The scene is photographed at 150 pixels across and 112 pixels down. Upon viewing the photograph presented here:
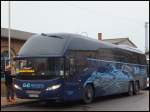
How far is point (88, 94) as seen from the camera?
20.1 m

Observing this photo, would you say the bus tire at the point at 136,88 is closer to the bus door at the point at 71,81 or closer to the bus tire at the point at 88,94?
the bus tire at the point at 88,94

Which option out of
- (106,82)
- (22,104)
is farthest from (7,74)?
(106,82)

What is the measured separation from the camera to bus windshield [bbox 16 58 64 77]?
17.9 metres

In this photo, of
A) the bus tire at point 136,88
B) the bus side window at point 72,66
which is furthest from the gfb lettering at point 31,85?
the bus tire at point 136,88

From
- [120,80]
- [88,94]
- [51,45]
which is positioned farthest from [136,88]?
[51,45]

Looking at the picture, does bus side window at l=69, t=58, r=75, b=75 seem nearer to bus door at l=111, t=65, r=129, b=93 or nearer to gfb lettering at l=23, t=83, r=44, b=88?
gfb lettering at l=23, t=83, r=44, b=88

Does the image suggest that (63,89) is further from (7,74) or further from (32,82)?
(7,74)

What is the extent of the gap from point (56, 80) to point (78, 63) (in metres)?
1.78

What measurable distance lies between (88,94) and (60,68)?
282 cm

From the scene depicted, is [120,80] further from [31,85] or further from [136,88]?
[31,85]

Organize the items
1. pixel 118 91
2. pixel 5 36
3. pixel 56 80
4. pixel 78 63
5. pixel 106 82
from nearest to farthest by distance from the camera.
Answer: pixel 56 80 < pixel 78 63 < pixel 106 82 < pixel 118 91 < pixel 5 36

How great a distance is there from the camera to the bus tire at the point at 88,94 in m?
19.9

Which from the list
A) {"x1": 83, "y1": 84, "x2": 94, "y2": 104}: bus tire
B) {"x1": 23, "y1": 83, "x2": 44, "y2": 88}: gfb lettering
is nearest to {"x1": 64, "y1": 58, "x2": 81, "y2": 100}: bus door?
{"x1": 83, "y1": 84, "x2": 94, "y2": 104}: bus tire

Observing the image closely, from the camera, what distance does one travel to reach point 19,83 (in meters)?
18.6
